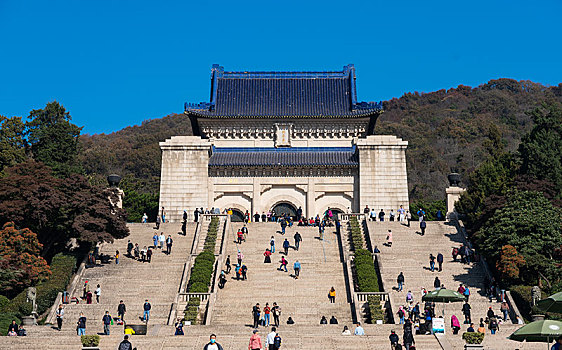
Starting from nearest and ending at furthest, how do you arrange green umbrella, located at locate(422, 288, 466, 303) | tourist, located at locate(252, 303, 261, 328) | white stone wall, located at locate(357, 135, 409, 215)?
green umbrella, located at locate(422, 288, 466, 303) → tourist, located at locate(252, 303, 261, 328) → white stone wall, located at locate(357, 135, 409, 215)

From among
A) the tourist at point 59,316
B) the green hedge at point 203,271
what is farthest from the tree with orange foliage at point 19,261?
the green hedge at point 203,271

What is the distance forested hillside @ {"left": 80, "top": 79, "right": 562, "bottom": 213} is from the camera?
93500mm

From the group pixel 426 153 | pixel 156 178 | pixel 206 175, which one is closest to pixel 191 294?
pixel 206 175

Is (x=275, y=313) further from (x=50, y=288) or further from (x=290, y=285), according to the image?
(x=50, y=288)

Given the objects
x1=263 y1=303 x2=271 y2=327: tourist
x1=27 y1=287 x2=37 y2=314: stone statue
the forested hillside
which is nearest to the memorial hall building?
the forested hillside

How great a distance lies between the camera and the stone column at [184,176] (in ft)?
176

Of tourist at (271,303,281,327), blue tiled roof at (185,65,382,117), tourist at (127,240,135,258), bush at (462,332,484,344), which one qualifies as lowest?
bush at (462,332,484,344)

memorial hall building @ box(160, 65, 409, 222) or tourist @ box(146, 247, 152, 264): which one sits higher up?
memorial hall building @ box(160, 65, 409, 222)

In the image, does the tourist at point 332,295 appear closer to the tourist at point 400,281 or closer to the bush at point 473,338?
the tourist at point 400,281

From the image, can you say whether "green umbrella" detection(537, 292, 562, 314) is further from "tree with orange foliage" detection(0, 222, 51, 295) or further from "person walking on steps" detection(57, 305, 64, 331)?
"tree with orange foliage" detection(0, 222, 51, 295)

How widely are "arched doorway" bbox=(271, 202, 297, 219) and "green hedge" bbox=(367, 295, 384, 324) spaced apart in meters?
21.5

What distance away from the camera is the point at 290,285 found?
3622cm

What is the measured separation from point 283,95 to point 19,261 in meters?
28.4

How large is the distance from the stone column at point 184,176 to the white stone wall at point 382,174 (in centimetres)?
1069
